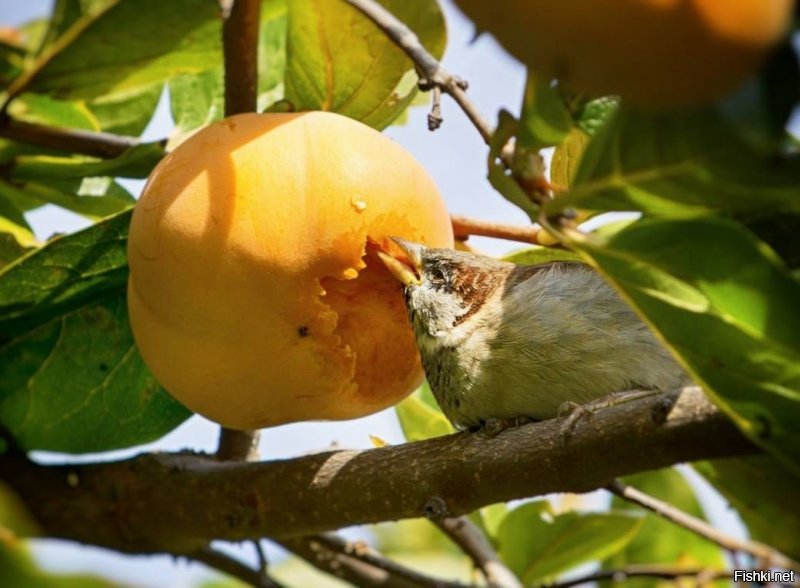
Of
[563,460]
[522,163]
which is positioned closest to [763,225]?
[522,163]

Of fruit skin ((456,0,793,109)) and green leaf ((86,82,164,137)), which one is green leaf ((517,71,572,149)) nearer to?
fruit skin ((456,0,793,109))

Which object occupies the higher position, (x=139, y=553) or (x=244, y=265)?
(x=244, y=265)

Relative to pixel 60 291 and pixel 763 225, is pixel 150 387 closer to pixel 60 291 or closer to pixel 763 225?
pixel 60 291

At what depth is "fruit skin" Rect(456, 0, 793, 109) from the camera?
0.82 m

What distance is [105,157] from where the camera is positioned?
2.66m

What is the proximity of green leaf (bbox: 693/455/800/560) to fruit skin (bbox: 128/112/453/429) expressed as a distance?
71 centimetres

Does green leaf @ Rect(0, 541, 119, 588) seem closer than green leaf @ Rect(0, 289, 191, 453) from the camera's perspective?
Yes

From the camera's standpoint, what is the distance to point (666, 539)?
3447mm

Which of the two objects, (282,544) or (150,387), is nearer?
(150,387)

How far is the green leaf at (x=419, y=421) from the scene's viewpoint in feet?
9.53

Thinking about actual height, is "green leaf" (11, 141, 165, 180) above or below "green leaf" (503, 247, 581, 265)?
above

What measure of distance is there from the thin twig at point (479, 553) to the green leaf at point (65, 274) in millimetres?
1080

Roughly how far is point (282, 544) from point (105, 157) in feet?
3.66

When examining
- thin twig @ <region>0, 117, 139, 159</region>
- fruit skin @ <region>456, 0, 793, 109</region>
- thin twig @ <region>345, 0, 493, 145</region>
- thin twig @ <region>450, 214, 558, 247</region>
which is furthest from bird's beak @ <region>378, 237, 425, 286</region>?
fruit skin @ <region>456, 0, 793, 109</region>
